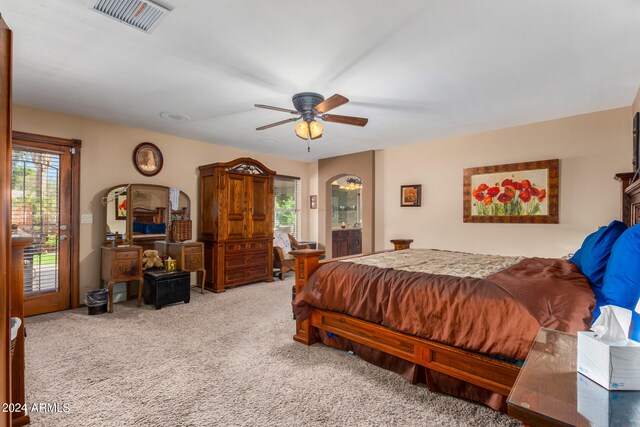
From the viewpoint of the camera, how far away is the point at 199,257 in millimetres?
4988

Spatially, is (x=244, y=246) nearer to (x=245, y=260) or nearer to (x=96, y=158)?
(x=245, y=260)

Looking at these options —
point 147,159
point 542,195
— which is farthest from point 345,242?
point 147,159

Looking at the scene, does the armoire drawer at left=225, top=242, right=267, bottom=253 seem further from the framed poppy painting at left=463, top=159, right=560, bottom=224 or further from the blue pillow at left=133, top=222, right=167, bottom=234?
the framed poppy painting at left=463, top=159, right=560, bottom=224

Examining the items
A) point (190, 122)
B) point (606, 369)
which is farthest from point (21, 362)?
point (190, 122)

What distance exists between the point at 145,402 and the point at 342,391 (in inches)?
52.4

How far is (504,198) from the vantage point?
4.71 m

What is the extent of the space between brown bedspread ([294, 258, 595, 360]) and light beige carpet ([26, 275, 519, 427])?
43 cm

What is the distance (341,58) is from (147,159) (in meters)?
3.68

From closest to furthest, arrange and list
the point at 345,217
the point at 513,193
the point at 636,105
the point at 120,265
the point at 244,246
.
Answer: the point at 636,105 < the point at 120,265 < the point at 513,193 < the point at 244,246 < the point at 345,217

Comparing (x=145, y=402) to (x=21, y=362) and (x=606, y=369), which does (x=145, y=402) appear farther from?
(x=606, y=369)

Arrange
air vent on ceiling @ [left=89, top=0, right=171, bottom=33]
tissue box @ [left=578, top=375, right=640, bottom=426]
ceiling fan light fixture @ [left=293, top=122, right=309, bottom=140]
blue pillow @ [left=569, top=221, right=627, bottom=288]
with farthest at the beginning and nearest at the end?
ceiling fan light fixture @ [left=293, top=122, right=309, bottom=140], blue pillow @ [left=569, top=221, right=627, bottom=288], air vent on ceiling @ [left=89, top=0, right=171, bottom=33], tissue box @ [left=578, top=375, right=640, bottom=426]

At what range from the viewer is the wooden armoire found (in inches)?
204

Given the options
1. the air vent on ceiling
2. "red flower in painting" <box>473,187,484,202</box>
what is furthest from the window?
the air vent on ceiling

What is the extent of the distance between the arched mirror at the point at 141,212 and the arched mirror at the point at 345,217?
3585mm
